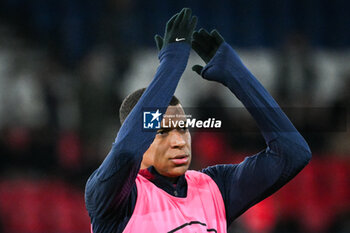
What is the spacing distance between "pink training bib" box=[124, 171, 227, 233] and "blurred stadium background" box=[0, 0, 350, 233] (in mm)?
2708

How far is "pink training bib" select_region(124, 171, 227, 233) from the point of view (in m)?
2.17

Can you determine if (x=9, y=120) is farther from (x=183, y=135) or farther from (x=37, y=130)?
(x=183, y=135)

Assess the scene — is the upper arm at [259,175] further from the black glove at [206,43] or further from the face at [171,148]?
the black glove at [206,43]

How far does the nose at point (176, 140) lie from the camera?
228 cm

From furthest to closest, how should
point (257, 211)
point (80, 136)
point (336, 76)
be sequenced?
1. point (336, 76)
2. point (80, 136)
3. point (257, 211)

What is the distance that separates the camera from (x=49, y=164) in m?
5.37

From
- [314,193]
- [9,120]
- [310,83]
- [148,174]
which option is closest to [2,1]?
[9,120]

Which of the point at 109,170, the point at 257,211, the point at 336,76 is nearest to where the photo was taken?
the point at 109,170

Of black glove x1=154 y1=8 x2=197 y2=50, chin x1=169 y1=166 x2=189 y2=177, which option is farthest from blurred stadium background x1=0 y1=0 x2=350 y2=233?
black glove x1=154 y1=8 x2=197 y2=50

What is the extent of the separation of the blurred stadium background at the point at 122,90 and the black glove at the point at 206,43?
2852 mm

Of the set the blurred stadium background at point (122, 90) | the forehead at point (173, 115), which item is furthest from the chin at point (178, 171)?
the blurred stadium background at point (122, 90)

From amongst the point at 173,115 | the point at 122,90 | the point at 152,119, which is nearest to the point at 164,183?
the point at 173,115

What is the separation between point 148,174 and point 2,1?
5306 millimetres

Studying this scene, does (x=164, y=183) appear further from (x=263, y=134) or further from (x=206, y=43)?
(x=206, y=43)
